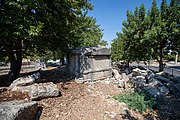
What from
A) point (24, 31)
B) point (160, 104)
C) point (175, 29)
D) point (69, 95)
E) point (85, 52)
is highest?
point (175, 29)

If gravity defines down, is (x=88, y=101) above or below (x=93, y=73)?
below

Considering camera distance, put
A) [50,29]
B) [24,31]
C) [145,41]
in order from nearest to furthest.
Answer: [24,31] → [50,29] → [145,41]

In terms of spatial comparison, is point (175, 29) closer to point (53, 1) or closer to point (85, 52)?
point (85, 52)

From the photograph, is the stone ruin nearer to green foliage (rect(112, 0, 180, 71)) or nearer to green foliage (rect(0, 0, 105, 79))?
green foliage (rect(0, 0, 105, 79))

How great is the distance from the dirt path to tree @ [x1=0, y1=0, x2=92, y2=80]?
3025 millimetres

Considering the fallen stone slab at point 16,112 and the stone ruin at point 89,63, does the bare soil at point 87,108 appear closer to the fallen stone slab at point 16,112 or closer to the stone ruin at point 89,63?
the fallen stone slab at point 16,112

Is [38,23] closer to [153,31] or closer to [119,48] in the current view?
[153,31]

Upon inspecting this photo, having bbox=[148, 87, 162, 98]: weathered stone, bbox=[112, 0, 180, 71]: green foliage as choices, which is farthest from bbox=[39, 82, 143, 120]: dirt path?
bbox=[112, 0, 180, 71]: green foliage

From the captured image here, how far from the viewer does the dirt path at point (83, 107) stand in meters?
5.43

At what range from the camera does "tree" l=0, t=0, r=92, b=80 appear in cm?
705

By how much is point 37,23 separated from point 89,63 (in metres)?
4.05

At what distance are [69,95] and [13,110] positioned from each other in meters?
3.26

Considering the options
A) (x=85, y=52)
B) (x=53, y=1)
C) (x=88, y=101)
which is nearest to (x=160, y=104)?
(x=88, y=101)

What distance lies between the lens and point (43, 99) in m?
6.21
